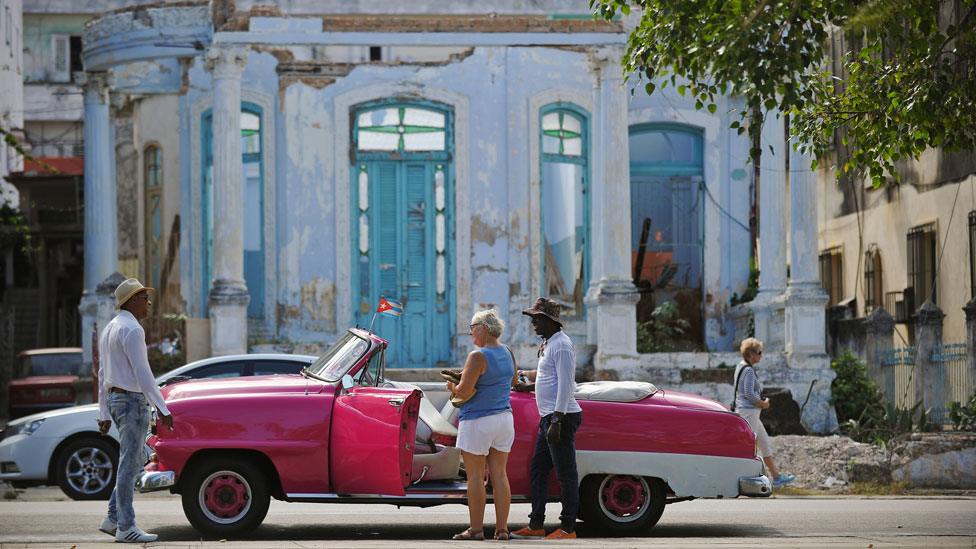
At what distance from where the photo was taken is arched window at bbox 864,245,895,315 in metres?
25.4

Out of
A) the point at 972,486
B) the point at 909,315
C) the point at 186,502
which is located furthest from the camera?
the point at 909,315

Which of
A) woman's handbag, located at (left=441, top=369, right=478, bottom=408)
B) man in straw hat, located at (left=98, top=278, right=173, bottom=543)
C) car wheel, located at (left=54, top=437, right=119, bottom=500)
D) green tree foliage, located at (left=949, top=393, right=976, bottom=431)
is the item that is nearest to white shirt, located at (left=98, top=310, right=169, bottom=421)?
man in straw hat, located at (left=98, top=278, right=173, bottom=543)

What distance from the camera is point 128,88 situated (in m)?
22.5

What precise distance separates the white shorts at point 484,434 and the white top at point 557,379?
459 mm

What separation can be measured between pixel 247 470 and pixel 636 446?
285cm

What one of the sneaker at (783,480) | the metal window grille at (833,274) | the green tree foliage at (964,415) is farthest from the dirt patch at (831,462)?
the metal window grille at (833,274)

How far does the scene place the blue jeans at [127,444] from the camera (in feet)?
33.7

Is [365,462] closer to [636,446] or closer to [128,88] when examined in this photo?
[636,446]

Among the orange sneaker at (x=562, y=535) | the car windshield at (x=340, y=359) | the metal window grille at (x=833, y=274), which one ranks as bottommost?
the orange sneaker at (x=562, y=535)

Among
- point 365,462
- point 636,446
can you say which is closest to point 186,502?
point 365,462

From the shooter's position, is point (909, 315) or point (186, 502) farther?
point (909, 315)

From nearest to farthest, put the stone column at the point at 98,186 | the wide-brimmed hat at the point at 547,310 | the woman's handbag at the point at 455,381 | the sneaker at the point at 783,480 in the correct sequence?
1. the woman's handbag at the point at 455,381
2. the wide-brimmed hat at the point at 547,310
3. the sneaker at the point at 783,480
4. the stone column at the point at 98,186

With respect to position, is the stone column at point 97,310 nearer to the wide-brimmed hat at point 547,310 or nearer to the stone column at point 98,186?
the stone column at point 98,186

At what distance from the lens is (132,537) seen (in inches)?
401
